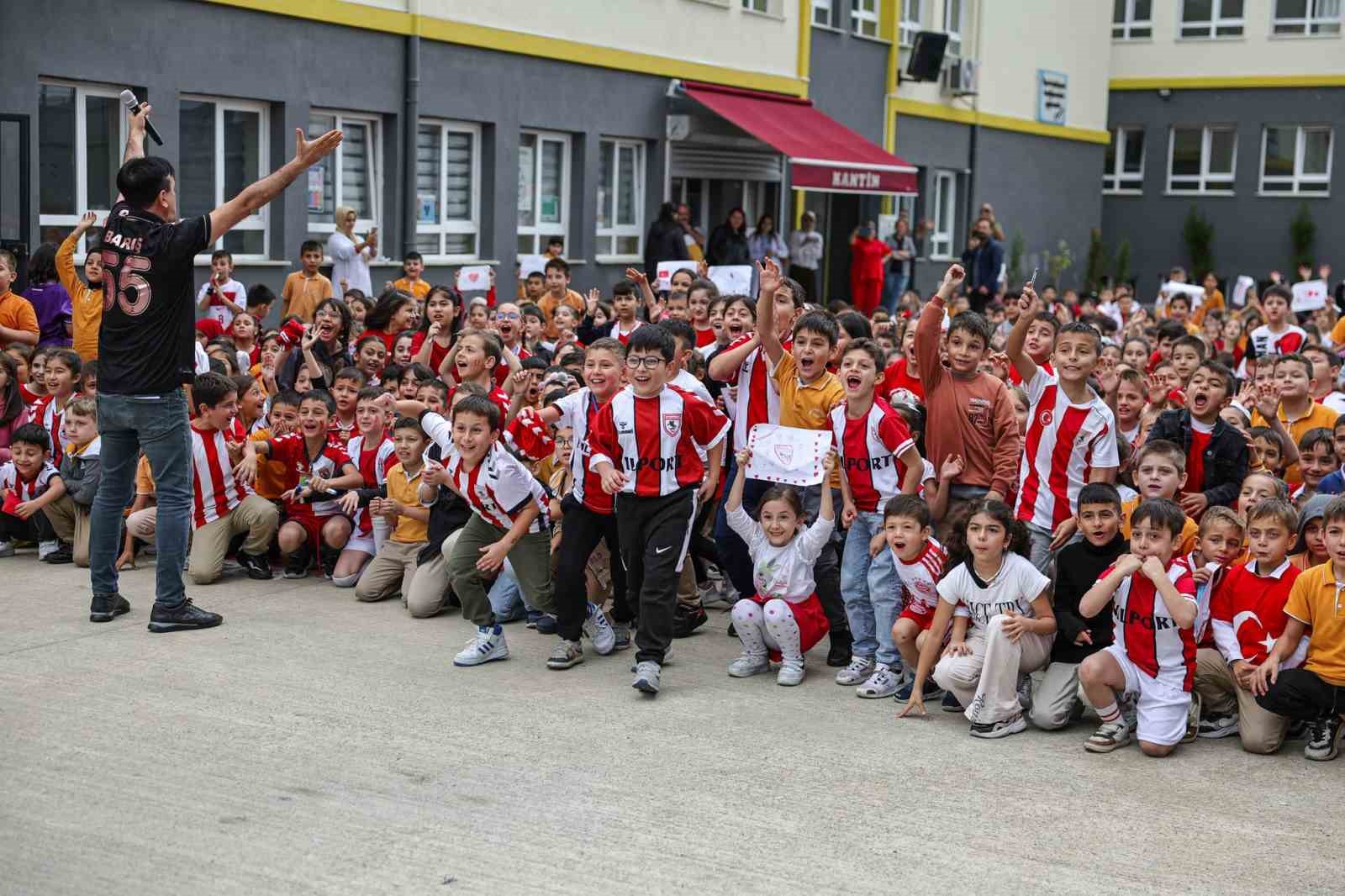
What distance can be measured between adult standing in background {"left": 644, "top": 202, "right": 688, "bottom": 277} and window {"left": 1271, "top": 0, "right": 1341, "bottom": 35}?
22.1m

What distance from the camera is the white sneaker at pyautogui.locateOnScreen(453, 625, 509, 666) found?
24.7ft

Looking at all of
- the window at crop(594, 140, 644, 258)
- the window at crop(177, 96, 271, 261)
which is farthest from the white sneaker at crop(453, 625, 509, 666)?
the window at crop(594, 140, 644, 258)

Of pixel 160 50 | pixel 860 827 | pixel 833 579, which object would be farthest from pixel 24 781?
pixel 160 50

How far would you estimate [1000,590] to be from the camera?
680 centimetres

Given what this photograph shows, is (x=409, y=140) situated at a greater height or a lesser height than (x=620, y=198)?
greater

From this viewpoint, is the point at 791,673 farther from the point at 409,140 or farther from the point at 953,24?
the point at 953,24

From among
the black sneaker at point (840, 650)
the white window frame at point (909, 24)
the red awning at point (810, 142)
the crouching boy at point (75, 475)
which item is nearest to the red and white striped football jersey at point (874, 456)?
the black sneaker at point (840, 650)

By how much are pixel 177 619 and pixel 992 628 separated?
13.1 feet

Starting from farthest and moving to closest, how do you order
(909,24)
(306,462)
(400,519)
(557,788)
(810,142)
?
1. (909,24)
2. (810,142)
3. (306,462)
4. (400,519)
5. (557,788)

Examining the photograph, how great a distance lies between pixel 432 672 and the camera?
739cm

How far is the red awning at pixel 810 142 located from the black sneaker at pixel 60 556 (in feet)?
46.6

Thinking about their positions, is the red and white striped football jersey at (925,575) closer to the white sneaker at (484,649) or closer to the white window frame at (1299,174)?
the white sneaker at (484,649)

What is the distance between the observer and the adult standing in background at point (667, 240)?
2047 centimetres

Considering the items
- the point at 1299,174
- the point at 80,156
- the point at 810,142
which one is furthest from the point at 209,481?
the point at 1299,174
